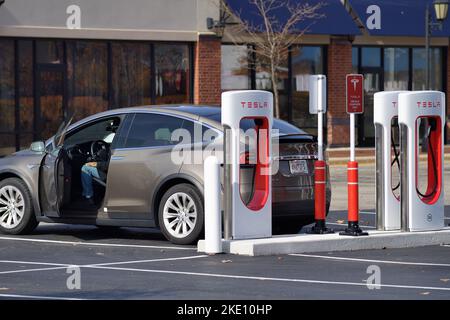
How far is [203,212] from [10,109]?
1758 cm

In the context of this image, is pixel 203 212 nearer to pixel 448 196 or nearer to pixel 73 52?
pixel 448 196

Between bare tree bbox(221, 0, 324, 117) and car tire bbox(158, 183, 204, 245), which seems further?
bare tree bbox(221, 0, 324, 117)

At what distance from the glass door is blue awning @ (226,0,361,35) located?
5.22 metres

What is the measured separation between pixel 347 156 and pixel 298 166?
1772 cm

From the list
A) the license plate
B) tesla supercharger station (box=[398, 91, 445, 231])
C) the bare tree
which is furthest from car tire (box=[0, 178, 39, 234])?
the bare tree

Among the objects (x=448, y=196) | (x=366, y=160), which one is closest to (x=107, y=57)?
(x=366, y=160)

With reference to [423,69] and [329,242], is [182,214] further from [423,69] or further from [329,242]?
[423,69]

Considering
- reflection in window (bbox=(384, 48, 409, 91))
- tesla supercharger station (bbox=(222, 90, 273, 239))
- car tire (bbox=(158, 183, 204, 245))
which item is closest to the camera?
tesla supercharger station (bbox=(222, 90, 273, 239))

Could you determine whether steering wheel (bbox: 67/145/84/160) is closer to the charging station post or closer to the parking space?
the parking space

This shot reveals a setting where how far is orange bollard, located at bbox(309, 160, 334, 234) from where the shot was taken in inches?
529

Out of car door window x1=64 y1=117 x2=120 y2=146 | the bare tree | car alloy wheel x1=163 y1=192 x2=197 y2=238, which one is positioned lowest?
car alloy wheel x1=163 y1=192 x2=197 y2=238

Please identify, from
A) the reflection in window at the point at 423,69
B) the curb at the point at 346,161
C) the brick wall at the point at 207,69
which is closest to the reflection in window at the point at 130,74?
the brick wall at the point at 207,69

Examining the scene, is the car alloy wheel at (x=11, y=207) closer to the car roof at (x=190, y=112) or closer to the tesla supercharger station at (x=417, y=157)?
the car roof at (x=190, y=112)

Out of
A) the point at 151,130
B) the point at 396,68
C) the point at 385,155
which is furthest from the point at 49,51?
the point at 385,155
